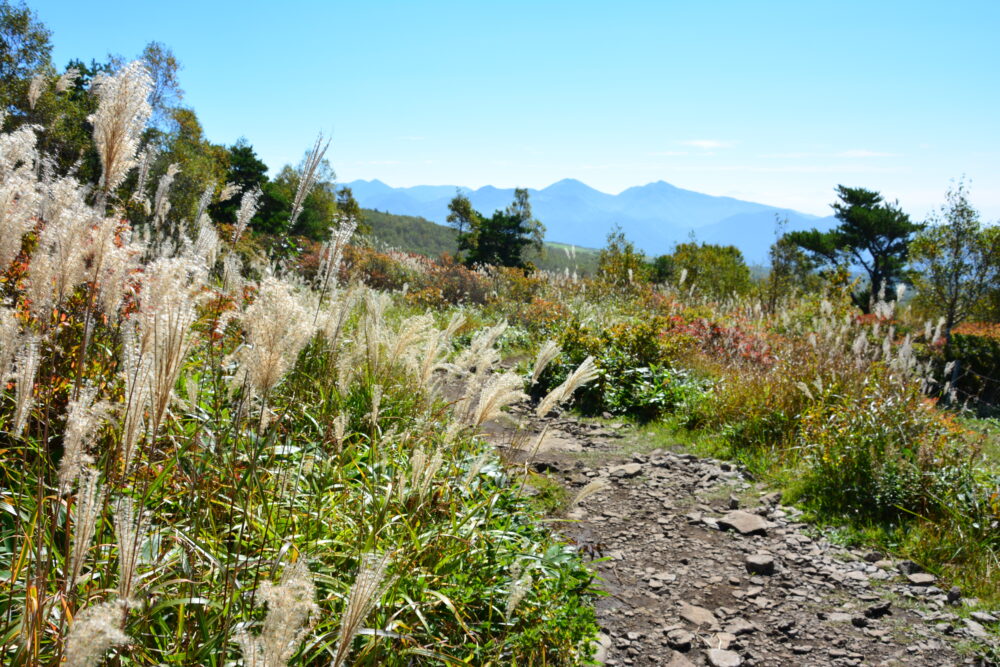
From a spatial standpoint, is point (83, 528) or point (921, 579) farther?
point (921, 579)

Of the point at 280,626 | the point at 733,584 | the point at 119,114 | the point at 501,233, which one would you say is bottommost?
the point at 733,584

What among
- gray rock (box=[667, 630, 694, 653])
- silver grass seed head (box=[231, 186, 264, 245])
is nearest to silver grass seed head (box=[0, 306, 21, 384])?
silver grass seed head (box=[231, 186, 264, 245])

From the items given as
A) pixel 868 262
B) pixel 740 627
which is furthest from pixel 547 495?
pixel 868 262

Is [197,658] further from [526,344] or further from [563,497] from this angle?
[526,344]

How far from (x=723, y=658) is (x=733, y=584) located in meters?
0.91

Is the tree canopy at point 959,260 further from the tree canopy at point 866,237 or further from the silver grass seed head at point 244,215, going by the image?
the tree canopy at point 866,237

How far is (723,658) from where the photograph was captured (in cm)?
316

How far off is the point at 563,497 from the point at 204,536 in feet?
10.7

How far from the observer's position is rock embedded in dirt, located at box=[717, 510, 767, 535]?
15.3 feet

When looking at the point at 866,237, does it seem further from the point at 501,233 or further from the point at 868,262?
the point at 501,233

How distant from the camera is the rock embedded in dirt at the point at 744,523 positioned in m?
4.67

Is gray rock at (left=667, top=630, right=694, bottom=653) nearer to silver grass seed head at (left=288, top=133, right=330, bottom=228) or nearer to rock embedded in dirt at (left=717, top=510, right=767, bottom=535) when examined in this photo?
rock embedded in dirt at (left=717, top=510, right=767, bottom=535)

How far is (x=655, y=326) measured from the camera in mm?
9188

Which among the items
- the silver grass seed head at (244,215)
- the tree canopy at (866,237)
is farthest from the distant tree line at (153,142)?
the tree canopy at (866,237)
